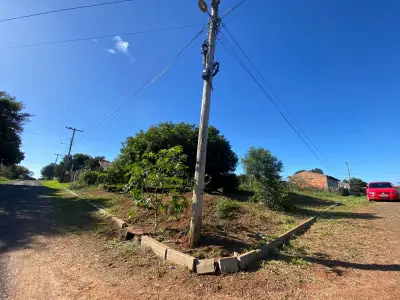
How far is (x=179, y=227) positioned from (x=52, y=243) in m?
2.92

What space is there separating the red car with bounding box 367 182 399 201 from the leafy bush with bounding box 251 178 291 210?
10901mm

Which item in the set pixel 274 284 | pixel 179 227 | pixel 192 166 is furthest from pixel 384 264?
pixel 192 166

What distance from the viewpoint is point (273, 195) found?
29.5 ft

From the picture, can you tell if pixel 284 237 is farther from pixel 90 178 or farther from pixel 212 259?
pixel 90 178

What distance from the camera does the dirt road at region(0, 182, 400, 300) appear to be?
3.00 metres

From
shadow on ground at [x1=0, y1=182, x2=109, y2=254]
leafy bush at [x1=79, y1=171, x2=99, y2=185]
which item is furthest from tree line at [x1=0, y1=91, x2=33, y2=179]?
shadow on ground at [x1=0, y1=182, x2=109, y2=254]

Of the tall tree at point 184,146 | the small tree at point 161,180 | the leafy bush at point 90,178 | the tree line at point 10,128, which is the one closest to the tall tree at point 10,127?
the tree line at point 10,128

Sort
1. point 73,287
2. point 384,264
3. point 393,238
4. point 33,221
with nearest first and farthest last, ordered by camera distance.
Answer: point 73,287 → point 384,264 → point 393,238 → point 33,221

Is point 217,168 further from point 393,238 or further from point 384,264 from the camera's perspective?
point 384,264

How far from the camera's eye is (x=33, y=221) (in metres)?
7.29

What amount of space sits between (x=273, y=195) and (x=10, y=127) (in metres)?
26.1

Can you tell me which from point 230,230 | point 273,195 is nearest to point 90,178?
point 273,195

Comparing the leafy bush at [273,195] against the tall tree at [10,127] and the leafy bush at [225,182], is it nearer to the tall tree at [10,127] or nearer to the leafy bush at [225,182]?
the leafy bush at [225,182]

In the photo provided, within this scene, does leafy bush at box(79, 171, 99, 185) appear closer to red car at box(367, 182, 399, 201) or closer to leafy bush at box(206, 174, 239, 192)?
leafy bush at box(206, 174, 239, 192)
